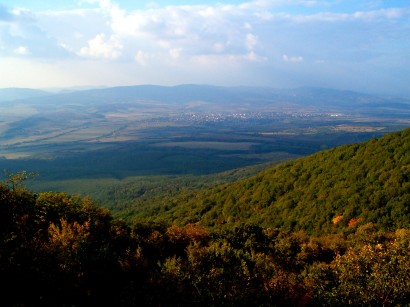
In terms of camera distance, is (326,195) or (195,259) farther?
(326,195)

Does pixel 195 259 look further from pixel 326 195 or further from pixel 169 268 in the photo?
pixel 326 195

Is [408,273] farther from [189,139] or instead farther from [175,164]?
[189,139]

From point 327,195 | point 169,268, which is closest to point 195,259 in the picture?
point 169,268

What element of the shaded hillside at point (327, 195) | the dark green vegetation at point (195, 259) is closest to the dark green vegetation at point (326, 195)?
the shaded hillside at point (327, 195)

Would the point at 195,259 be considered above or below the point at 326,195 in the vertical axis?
above

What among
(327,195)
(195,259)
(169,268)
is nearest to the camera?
(169,268)

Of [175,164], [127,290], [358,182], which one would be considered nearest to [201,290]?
[127,290]
